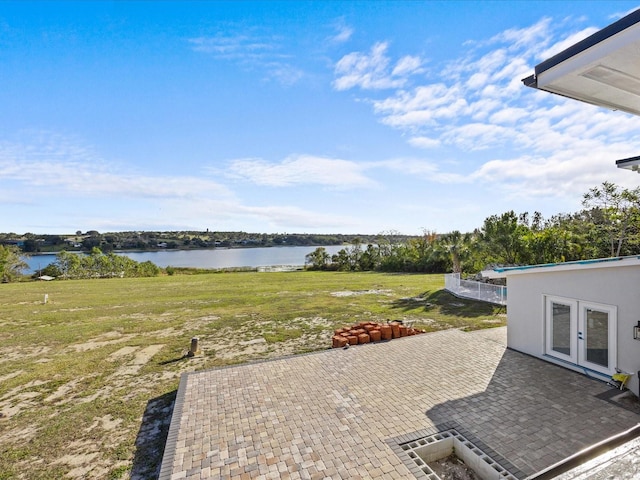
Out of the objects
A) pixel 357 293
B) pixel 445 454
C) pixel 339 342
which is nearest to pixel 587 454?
pixel 445 454

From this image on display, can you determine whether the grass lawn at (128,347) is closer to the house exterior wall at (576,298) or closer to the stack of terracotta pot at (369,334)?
the stack of terracotta pot at (369,334)

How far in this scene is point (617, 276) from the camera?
665cm

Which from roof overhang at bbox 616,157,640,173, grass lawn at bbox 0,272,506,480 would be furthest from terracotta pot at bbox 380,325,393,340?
roof overhang at bbox 616,157,640,173

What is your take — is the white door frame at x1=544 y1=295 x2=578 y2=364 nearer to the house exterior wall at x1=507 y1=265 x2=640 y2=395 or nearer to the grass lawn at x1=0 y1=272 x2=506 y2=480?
the house exterior wall at x1=507 y1=265 x2=640 y2=395

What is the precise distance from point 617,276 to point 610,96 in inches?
154

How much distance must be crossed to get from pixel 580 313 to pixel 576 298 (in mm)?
345

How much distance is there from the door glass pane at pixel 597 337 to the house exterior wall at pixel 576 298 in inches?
10.1

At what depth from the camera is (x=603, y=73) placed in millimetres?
4121

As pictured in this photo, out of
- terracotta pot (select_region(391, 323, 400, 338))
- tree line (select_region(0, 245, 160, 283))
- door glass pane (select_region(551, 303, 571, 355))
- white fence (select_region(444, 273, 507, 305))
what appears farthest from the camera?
tree line (select_region(0, 245, 160, 283))

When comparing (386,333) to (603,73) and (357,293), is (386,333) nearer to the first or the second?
(603,73)

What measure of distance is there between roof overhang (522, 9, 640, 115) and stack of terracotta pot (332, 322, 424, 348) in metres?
7.73

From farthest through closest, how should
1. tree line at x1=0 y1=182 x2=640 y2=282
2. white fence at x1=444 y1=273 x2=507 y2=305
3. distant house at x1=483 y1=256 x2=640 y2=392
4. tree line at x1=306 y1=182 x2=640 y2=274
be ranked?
tree line at x1=0 y1=182 x2=640 y2=282, tree line at x1=306 y1=182 x2=640 y2=274, white fence at x1=444 y1=273 x2=507 y2=305, distant house at x1=483 y1=256 x2=640 y2=392

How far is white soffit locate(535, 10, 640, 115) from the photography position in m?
3.55

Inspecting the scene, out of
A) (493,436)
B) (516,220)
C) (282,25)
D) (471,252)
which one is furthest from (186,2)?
(471,252)
